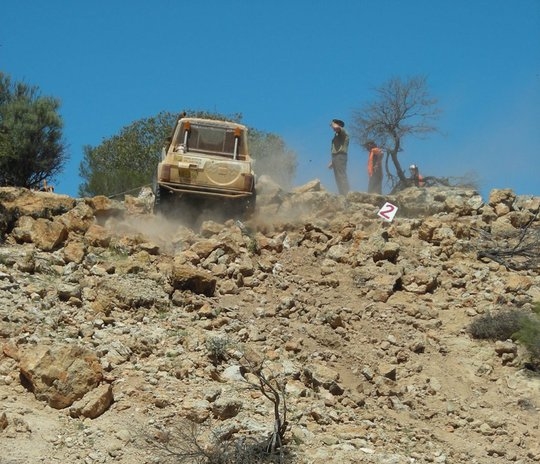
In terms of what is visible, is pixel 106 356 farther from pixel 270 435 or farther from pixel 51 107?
pixel 51 107

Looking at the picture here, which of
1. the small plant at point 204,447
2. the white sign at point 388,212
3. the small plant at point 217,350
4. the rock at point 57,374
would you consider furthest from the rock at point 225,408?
the white sign at point 388,212

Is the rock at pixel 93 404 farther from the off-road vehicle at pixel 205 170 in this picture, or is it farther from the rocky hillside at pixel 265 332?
the off-road vehicle at pixel 205 170

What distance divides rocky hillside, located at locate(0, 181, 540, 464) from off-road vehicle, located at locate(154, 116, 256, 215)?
0.44m

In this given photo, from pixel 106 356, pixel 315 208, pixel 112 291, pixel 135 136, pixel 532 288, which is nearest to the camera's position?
pixel 106 356

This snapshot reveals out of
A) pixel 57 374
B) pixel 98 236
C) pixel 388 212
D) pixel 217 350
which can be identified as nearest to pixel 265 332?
pixel 217 350

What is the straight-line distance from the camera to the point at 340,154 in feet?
56.3

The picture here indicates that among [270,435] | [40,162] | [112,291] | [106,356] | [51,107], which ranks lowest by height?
[270,435]

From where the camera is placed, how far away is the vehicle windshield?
1491 centimetres

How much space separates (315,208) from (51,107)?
39.9ft

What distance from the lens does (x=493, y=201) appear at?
15.4 m

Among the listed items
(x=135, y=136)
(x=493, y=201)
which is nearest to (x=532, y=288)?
(x=493, y=201)

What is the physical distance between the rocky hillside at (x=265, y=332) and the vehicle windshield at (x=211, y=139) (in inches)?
47.5

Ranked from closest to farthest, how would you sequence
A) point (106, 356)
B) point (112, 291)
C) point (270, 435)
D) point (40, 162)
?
1. point (270, 435)
2. point (106, 356)
3. point (112, 291)
4. point (40, 162)

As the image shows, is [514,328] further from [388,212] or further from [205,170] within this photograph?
[205,170]
